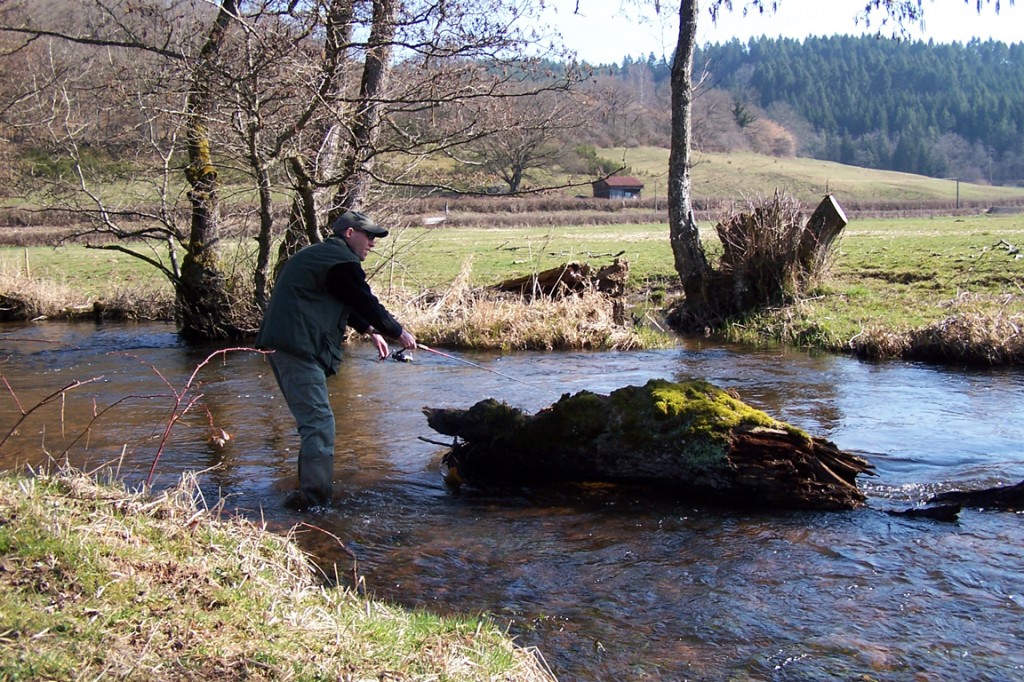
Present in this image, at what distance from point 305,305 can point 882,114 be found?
605ft

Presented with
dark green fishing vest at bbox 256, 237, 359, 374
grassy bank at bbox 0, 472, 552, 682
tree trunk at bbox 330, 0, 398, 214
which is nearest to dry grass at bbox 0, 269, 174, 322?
tree trunk at bbox 330, 0, 398, 214

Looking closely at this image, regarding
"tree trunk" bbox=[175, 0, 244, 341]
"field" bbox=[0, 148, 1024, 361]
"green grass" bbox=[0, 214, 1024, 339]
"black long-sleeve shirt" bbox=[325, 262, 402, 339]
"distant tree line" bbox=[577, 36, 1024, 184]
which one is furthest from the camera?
"distant tree line" bbox=[577, 36, 1024, 184]

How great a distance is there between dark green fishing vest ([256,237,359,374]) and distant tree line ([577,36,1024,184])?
109 metres

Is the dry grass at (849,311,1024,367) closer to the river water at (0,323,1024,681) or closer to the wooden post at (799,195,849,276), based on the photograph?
the river water at (0,323,1024,681)

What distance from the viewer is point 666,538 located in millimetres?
5965

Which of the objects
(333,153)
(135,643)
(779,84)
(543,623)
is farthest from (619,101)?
(779,84)

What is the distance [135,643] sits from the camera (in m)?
3.21

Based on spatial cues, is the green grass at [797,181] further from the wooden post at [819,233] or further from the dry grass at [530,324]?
the dry grass at [530,324]

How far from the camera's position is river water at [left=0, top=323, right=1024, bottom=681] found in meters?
4.48

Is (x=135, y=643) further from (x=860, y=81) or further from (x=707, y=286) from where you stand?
(x=860, y=81)

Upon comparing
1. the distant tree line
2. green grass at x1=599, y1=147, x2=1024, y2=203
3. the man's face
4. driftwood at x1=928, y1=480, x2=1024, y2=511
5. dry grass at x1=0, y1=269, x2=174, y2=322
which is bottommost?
dry grass at x1=0, y1=269, x2=174, y2=322

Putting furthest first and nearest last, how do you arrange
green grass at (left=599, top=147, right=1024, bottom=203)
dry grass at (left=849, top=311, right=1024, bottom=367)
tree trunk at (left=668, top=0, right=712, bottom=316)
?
green grass at (left=599, top=147, right=1024, bottom=203) → tree trunk at (left=668, top=0, right=712, bottom=316) → dry grass at (left=849, top=311, right=1024, bottom=367)

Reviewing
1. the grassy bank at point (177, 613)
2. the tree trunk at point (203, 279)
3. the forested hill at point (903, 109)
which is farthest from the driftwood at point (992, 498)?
the forested hill at point (903, 109)

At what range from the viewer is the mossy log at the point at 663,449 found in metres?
6.47
